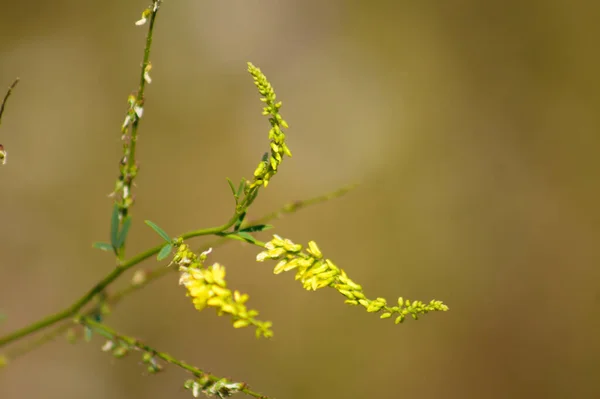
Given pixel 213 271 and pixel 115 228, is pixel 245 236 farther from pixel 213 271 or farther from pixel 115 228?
pixel 115 228

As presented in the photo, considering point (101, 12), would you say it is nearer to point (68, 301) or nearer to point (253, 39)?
point (253, 39)

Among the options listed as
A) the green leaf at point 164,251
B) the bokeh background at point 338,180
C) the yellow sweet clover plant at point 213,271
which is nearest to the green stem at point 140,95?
the yellow sweet clover plant at point 213,271

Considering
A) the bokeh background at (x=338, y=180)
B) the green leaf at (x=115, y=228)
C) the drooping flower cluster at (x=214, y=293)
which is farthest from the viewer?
the bokeh background at (x=338, y=180)

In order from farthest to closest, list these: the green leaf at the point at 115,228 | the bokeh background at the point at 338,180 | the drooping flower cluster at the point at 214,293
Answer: the bokeh background at the point at 338,180 → the green leaf at the point at 115,228 → the drooping flower cluster at the point at 214,293

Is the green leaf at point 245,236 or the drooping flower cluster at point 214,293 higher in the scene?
the green leaf at point 245,236

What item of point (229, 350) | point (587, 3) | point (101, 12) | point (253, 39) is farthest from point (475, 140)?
point (101, 12)

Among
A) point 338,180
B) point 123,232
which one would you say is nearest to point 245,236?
point 123,232

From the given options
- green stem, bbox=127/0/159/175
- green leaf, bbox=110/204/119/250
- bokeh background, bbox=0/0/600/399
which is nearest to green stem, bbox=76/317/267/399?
green leaf, bbox=110/204/119/250

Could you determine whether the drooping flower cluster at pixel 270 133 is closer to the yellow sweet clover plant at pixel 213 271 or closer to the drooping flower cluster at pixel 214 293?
the yellow sweet clover plant at pixel 213 271
